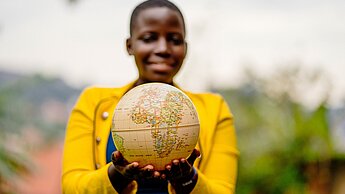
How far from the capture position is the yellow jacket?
288 centimetres

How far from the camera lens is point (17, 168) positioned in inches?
297

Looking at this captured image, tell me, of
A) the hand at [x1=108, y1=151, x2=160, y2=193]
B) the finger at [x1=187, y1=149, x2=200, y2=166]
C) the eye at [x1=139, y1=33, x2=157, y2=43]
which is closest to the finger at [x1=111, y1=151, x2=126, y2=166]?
the hand at [x1=108, y1=151, x2=160, y2=193]

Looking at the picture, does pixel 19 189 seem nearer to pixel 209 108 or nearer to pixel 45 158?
pixel 209 108

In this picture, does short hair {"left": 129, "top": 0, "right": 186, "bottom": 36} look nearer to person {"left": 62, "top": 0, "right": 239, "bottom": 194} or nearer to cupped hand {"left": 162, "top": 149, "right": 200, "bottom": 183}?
person {"left": 62, "top": 0, "right": 239, "bottom": 194}

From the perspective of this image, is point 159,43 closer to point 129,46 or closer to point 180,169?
point 129,46

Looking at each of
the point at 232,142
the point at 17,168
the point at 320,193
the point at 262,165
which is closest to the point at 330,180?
the point at 320,193

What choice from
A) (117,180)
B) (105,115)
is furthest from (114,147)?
(117,180)

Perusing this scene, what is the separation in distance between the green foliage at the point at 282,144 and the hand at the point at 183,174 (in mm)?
7404

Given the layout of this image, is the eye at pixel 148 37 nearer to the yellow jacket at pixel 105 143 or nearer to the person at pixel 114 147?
the person at pixel 114 147

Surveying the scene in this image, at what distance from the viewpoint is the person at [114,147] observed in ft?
9.04

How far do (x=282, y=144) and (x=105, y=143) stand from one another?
26.0 feet

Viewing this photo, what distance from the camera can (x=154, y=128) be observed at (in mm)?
2588

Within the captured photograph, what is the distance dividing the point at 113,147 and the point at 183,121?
42cm

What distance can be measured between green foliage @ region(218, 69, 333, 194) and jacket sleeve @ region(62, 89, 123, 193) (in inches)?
286
